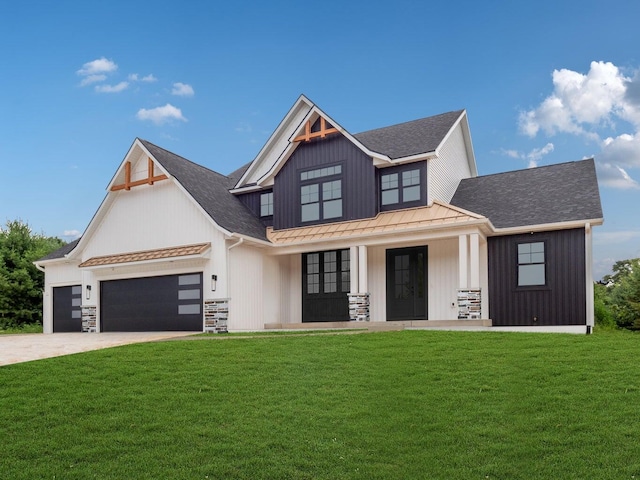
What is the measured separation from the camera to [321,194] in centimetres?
2078

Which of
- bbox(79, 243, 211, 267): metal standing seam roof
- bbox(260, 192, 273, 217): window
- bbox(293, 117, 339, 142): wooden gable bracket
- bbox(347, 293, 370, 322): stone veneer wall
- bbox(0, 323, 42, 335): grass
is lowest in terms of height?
bbox(0, 323, 42, 335): grass

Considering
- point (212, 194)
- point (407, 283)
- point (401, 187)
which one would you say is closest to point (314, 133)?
point (401, 187)

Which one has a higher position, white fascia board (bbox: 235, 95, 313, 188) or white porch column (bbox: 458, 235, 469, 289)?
white fascia board (bbox: 235, 95, 313, 188)

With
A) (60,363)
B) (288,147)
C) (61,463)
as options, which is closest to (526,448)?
(61,463)

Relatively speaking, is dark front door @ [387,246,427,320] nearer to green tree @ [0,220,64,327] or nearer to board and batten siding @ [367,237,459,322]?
board and batten siding @ [367,237,459,322]

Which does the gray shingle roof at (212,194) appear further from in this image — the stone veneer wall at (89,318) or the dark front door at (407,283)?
the stone veneer wall at (89,318)

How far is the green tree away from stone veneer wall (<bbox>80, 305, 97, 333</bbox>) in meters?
11.4

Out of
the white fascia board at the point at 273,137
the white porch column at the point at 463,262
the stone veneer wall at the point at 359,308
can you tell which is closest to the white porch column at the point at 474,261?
the white porch column at the point at 463,262

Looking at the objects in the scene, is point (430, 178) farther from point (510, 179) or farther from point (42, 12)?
point (42, 12)

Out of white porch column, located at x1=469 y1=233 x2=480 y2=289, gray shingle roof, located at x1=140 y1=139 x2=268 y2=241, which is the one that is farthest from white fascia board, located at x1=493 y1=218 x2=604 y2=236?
gray shingle roof, located at x1=140 y1=139 x2=268 y2=241

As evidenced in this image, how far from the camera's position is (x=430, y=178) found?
19.3 metres

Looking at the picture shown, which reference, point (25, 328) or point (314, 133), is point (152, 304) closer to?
point (314, 133)

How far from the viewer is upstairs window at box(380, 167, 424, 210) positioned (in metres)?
19.3

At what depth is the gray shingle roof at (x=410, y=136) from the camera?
19.7 meters
